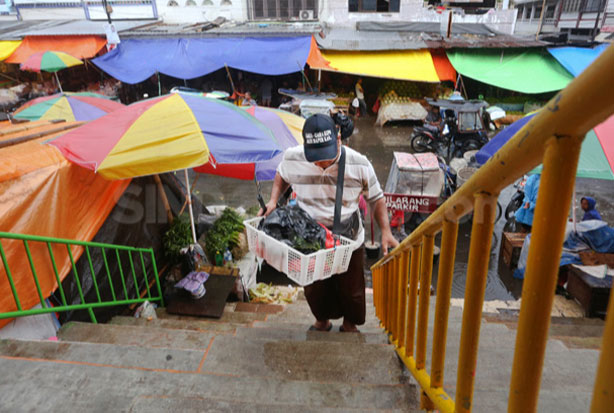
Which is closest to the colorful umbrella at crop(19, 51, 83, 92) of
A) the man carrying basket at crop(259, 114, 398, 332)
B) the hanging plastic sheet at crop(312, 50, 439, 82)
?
the hanging plastic sheet at crop(312, 50, 439, 82)

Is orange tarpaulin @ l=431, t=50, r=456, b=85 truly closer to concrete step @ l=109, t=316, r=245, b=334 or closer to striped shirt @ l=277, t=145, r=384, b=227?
striped shirt @ l=277, t=145, r=384, b=227

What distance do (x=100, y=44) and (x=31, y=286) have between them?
14760 mm

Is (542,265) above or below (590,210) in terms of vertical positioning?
above

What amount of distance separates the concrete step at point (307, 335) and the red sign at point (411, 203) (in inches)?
142

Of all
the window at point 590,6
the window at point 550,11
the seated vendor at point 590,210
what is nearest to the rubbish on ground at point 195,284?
the seated vendor at point 590,210

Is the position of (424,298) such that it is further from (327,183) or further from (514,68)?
(514,68)

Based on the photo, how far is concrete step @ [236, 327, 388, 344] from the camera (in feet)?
10.1

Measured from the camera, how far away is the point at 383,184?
9.60 m

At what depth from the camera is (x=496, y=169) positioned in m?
0.96

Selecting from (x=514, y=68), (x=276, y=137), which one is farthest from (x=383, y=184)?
(x=514, y=68)

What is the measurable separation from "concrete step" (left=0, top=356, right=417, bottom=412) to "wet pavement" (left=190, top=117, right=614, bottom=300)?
401cm

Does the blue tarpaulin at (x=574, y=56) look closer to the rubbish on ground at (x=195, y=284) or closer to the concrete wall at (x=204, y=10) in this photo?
the concrete wall at (x=204, y=10)

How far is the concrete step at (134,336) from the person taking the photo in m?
3.14

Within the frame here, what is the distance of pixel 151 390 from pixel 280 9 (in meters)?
18.2
